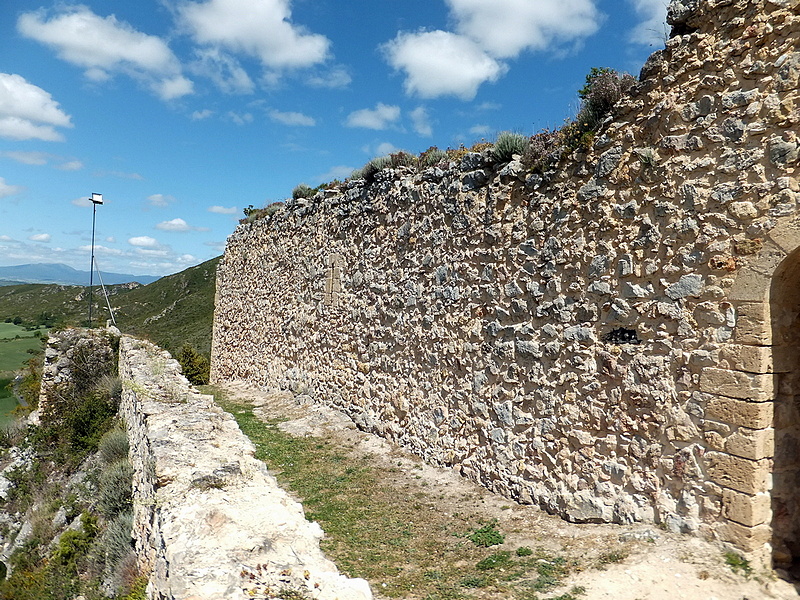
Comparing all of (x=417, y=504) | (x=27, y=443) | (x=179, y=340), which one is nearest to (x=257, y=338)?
(x=27, y=443)

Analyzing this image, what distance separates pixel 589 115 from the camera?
507 centimetres

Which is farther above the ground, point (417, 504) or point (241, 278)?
point (241, 278)

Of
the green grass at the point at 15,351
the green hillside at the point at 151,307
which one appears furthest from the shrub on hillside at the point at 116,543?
the green grass at the point at 15,351

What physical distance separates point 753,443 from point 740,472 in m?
0.24

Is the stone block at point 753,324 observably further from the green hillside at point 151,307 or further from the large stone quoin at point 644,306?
the green hillside at point 151,307

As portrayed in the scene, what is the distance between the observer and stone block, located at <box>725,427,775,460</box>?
3816 mm

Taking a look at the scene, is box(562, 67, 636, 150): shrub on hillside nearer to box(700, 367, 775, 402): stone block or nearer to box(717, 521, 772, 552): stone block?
box(700, 367, 775, 402): stone block

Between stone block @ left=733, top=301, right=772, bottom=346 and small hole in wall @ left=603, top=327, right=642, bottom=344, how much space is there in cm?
81

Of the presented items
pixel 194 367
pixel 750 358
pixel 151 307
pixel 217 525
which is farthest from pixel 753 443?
pixel 151 307

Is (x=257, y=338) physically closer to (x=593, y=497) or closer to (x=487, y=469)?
(x=487, y=469)

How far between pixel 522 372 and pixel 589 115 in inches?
108

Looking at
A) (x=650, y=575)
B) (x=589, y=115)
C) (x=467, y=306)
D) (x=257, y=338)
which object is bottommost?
(x=650, y=575)

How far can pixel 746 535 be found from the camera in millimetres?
3801

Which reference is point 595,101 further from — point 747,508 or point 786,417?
point 747,508
